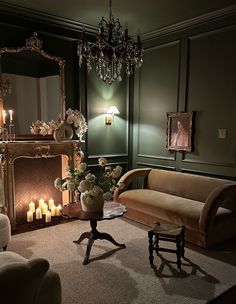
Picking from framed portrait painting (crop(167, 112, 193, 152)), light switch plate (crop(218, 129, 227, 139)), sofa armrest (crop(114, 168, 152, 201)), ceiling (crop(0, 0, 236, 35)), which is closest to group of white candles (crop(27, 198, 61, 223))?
sofa armrest (crop(114, 168, 152, 201))

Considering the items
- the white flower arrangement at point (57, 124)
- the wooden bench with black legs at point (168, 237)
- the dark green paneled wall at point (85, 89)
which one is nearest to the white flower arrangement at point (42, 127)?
the white flower arrangement at point (57, 124)

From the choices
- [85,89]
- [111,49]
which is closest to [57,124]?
[85,89]

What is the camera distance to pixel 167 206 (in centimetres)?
345

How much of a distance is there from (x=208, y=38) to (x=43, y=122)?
2688mm

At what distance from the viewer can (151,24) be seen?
13.5 feet

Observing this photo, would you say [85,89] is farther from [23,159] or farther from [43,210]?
[43,210]

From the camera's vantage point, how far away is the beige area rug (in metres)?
2.23

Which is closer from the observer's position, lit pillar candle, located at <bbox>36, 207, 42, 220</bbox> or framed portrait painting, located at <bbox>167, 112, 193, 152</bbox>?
lit pillar candle, located at <bbox>36, 207, 42, 220</bbox>

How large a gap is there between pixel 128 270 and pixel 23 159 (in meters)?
2.17

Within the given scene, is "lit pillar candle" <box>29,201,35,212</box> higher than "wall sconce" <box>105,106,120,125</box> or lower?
lower

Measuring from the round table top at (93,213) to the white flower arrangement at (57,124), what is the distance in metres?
1.36

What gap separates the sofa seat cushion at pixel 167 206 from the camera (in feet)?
10.4

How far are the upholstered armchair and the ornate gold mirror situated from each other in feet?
8.27

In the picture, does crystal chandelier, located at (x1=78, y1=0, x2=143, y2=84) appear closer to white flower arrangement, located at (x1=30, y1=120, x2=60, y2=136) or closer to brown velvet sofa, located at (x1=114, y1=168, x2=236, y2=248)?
white flower arrangement, located at (x1=30, y1=120, x2=60, y2=136)
